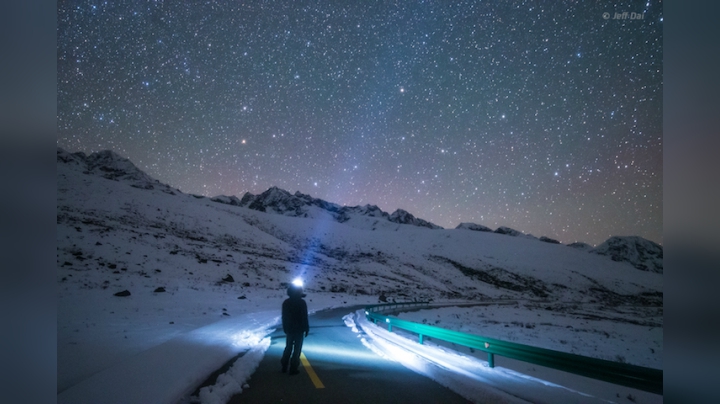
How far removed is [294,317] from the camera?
316 inches

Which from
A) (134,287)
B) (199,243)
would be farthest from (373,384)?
(199,243)

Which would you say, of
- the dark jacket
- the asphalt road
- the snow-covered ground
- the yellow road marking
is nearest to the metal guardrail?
the asphalt road

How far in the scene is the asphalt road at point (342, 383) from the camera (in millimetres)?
5891

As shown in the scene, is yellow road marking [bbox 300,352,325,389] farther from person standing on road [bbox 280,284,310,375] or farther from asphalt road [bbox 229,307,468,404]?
person standing on road [bbox 280,284,310,375]

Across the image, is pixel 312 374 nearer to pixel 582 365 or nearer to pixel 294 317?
pixel 294 317

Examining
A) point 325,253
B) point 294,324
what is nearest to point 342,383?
point 294,324

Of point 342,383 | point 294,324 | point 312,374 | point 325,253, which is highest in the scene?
point 294,324

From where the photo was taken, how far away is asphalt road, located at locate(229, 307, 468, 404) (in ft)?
19.3

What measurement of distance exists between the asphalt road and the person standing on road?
361mm

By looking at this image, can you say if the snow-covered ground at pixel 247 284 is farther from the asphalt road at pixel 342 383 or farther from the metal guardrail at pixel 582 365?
the metal guardrail at pixel 582 365

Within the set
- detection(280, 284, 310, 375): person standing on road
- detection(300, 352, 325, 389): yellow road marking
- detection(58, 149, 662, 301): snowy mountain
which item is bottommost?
detection(58, 149, 662, 301): snowy mountain

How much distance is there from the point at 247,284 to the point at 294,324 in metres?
35.7
